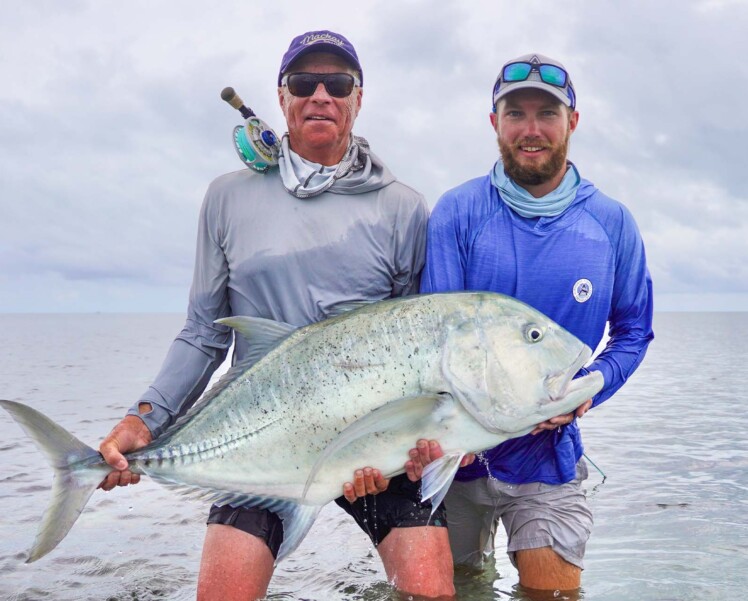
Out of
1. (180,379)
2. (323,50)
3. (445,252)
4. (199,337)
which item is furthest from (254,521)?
(323,50)

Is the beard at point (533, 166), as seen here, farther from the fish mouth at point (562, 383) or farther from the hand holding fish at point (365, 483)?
the hand holding fish at point (365, 483)

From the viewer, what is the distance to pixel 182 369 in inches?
162

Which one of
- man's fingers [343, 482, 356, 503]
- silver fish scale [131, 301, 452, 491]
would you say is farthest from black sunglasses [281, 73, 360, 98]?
man's fingers [343, 482, 356, 503]

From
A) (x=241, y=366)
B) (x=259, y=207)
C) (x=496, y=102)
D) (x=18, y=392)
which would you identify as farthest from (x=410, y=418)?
(x=18, y=392)

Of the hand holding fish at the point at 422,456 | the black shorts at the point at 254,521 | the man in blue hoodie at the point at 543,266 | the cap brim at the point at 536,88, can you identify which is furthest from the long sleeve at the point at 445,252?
the black shorts at the point at 254,521

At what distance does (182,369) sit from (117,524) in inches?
129

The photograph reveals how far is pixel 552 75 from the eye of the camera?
396 centimetres

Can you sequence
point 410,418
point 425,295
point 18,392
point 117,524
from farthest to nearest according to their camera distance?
point 18,392
point 117,524
point 425,295
point 410,418

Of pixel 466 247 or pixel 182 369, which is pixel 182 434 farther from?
pixel 466 247

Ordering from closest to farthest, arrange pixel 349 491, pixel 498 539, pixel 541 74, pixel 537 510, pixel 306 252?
pixel 349 491
pixel 306 252
pixel 541 74
pixel 537 510
pixel 498 539

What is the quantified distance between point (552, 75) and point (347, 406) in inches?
80.5

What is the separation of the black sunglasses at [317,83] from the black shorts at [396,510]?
199cm

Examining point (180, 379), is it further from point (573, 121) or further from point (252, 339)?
point (573, 121)

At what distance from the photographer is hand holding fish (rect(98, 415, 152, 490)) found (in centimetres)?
347
